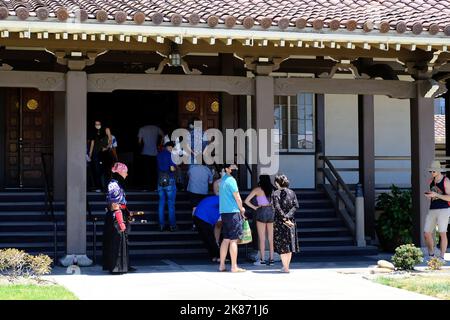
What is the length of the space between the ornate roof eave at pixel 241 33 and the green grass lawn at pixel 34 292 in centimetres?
383

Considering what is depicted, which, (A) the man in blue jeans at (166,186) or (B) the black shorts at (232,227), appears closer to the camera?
(B) the black shorts at (232,227)

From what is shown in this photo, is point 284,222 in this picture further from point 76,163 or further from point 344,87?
point 76,163

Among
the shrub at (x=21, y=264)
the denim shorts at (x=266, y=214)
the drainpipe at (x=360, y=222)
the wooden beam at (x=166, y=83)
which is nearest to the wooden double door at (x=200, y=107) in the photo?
the drainpipe at (x=360, y=222)

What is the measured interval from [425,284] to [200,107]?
373 inches

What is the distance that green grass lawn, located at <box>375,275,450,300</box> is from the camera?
35.8 ft

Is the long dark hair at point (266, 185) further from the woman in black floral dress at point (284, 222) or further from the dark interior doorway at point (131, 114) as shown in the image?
the dark interior doorway at point (131, 114)

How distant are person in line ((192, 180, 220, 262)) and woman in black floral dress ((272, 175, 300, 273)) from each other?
1.61 m

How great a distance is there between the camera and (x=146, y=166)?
1958 cm

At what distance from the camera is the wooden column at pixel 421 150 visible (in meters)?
15.8

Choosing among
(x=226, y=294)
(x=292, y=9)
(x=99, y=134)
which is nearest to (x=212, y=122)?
(x=99, y=134)

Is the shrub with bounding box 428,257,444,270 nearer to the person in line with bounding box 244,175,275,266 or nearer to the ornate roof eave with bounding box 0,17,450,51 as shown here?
the person in line with bounding box 244,175,275,266

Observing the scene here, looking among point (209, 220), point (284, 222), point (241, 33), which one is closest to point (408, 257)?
point (284, 222)

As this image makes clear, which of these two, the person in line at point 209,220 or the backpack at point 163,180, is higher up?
the backpack at point 163,180

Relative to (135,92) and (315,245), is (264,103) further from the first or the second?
(135,92)
